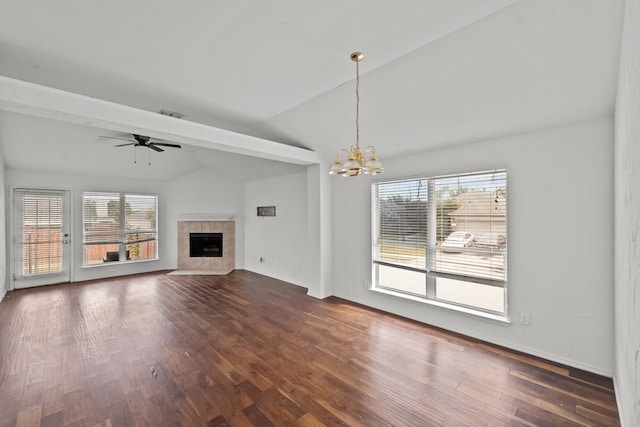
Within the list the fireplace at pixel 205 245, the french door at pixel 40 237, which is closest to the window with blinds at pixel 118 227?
the french door at pixel 40 237

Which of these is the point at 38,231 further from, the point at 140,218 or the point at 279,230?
the point at 279,230

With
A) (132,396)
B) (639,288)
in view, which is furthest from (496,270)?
(132,396)

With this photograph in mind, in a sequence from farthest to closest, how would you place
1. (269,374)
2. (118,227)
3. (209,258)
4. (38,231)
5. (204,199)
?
(204,199) → (209,258) → (118,227) → (38,231) → (269,374)

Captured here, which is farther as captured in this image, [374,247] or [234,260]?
[234,260]

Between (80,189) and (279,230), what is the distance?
15.1 feet

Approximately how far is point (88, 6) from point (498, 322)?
4727 millimetres

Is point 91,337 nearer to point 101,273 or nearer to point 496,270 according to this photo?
point 101,273

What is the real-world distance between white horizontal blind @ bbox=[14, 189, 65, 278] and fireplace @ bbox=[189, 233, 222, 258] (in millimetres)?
2665

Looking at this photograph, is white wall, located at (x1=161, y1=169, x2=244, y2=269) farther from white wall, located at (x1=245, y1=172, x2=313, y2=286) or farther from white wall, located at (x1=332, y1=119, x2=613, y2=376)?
white wall, located at (x1=332, y1=119, x2=613, y2=376)

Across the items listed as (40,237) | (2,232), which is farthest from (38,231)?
(2,232)

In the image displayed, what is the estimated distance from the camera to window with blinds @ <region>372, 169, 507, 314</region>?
10.7ft

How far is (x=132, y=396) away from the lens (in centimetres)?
231

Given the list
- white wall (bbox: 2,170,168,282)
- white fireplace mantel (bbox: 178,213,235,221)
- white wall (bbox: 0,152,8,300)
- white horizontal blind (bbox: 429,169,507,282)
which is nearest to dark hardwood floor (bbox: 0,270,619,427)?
white horizontal blind (bbox: 429,169,507,282)

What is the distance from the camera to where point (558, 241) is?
110 inches
